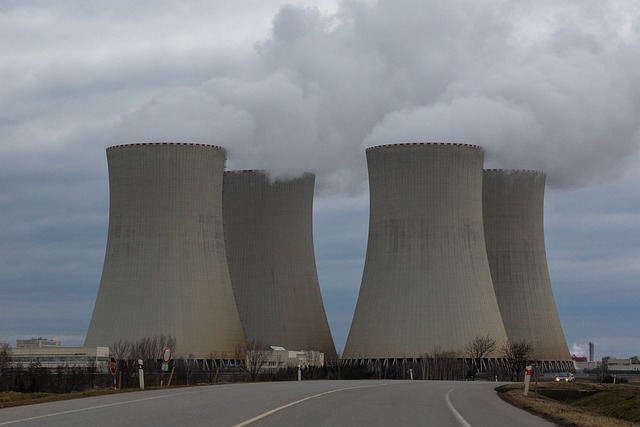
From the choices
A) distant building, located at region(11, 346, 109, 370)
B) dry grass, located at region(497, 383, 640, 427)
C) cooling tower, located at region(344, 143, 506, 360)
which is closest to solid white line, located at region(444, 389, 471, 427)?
dry grass, located at region(497, 383, 640, 427)

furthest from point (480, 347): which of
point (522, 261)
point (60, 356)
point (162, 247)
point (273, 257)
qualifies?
point (60, 356)

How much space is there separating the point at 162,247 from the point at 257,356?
6923mm

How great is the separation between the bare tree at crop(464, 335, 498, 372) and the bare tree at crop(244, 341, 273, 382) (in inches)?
351

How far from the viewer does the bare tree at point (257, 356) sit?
4471 centimetres

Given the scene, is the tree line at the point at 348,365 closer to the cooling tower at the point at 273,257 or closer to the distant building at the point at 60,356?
the distant building at the point at 60,356

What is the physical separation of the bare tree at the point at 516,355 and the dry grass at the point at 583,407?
77.4ft

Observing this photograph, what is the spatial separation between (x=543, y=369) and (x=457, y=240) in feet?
45.9

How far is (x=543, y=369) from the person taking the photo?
56688 millimetres

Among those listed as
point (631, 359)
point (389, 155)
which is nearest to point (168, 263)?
point (389, 155)

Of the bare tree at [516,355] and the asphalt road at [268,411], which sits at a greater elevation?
the bare tree at [516,355]

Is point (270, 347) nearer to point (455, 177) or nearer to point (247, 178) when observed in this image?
point (247, 178)

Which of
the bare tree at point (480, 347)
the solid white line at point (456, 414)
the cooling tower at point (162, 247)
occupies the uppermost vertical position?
the cooling tower at point (162, 247)

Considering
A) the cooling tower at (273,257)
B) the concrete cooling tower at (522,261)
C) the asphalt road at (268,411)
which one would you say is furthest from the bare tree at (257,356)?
the asphalt road at (268,411)

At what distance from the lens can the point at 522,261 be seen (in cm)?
5603
